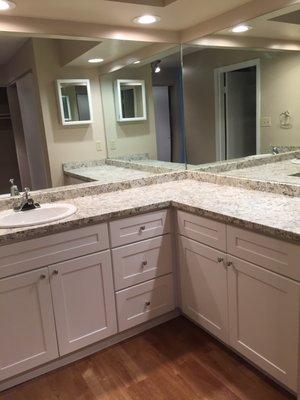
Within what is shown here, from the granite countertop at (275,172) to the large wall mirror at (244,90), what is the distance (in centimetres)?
11

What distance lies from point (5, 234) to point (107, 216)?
0.53 meters

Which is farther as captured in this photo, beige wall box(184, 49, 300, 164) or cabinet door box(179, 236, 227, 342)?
beige wall box(184, 49, 300, 164)

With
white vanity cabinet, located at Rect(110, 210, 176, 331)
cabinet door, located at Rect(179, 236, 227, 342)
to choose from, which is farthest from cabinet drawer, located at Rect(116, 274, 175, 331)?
cabinet door, located at Rect(179, 236, 227, 342)

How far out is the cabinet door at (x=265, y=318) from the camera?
1.48 meters

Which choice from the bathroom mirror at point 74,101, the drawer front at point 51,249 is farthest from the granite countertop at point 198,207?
the bathroom mirror at point 74,101

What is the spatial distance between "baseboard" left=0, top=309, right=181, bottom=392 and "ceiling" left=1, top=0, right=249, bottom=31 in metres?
1.95

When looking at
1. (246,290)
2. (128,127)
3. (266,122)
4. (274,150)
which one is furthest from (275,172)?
(128,127)

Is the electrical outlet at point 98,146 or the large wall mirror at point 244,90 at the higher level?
the large wall mirror at point 244,90

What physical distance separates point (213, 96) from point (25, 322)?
2.06 m

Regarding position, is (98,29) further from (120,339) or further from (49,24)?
(120,339)

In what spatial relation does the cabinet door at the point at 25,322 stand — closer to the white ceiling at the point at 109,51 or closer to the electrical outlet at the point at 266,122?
the white ceiling at the point at 109,51

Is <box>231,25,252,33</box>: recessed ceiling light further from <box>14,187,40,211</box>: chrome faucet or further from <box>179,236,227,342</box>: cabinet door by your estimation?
<box>14,187,40,211</box>: chrome faucet

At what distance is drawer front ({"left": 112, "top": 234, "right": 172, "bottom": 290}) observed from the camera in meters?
1.99

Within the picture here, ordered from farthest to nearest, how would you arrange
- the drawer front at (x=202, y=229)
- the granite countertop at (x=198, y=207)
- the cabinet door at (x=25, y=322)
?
the drawer front at (x=202, y=229) < the cabinet door at (x=25, y=322) < the granite countertop at (x=198, y=207)
